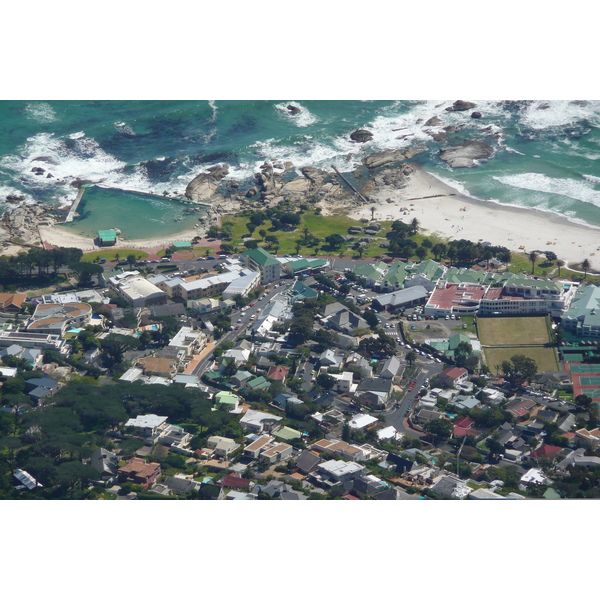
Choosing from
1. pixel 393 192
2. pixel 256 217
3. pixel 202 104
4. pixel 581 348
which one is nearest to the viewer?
pixel 581 348

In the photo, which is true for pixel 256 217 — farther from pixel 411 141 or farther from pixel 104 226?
pixel 411 141

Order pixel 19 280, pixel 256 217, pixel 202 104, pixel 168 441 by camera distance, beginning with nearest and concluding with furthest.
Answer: pixel 168 441
pixel 19 280
pixel 256 217
pixel 202 104

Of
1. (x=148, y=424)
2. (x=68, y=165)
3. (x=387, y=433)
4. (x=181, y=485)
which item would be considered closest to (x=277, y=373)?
(x=387, y=433)

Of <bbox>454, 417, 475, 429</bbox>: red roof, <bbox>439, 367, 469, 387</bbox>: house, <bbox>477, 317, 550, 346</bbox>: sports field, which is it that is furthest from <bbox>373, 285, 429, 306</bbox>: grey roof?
<bbox>454, 417, 475, 429</bbox>: red roof

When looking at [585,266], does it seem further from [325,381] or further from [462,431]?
[325,381]

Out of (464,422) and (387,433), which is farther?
(464,422)

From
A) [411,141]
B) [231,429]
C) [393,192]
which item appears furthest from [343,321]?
[411,141]

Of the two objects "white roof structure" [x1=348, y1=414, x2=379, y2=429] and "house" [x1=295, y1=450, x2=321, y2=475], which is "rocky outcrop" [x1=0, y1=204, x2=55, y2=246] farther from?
"house" [x1=295, y1=450, x2=321, y2=475]
